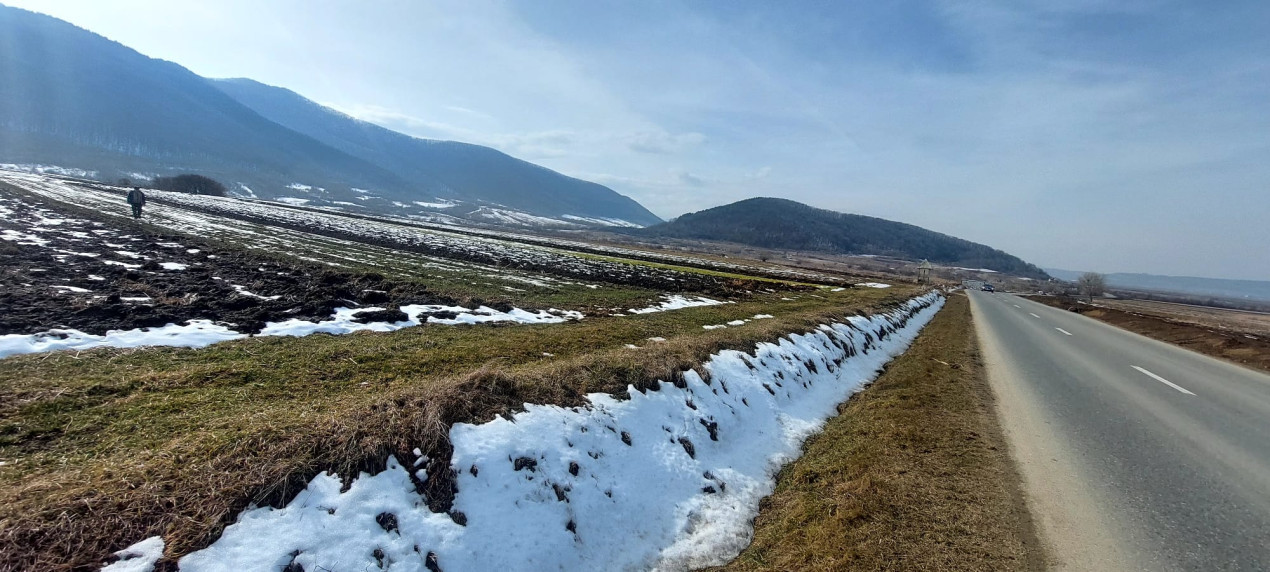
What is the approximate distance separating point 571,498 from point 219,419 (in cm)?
444

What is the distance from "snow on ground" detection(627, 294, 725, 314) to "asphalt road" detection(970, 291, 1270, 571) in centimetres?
1193

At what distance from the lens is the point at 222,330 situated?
10500 mm

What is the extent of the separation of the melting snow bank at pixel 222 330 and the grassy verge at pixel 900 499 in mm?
10045

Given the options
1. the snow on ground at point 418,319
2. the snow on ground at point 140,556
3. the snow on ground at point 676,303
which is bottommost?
the snow on ground at point 676,303

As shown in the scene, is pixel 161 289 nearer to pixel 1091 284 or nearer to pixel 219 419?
pixel 219 419

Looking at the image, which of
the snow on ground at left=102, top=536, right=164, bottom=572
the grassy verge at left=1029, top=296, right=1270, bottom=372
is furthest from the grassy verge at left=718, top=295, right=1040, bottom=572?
the grassy verge at left=1029, top=296, right=1270, bottom=372

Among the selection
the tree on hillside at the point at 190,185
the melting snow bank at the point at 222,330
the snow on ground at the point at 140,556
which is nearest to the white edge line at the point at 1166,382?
the melting snow bank at the point at 222,330

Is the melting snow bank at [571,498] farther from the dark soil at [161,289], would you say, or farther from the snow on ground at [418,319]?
the dark soil at [161,289]

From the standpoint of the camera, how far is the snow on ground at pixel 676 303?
20.3 m

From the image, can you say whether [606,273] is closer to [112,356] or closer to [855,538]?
[112,356]

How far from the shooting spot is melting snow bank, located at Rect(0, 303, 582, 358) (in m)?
8.44

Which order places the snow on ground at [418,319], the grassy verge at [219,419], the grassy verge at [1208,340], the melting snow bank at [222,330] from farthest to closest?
the grassy verge at [1208,340] < the snow on ground at [418,319] < the melting snow bank at [222,330] < the grassy verge at [219,419]

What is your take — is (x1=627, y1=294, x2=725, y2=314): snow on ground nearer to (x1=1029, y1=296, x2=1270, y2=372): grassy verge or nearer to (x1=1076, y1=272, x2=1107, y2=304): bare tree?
(x1=1029, y1=296, x2=1270, y2=372): grassy verge

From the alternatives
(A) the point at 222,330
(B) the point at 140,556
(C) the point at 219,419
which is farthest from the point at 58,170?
(B) the point at 140,556
